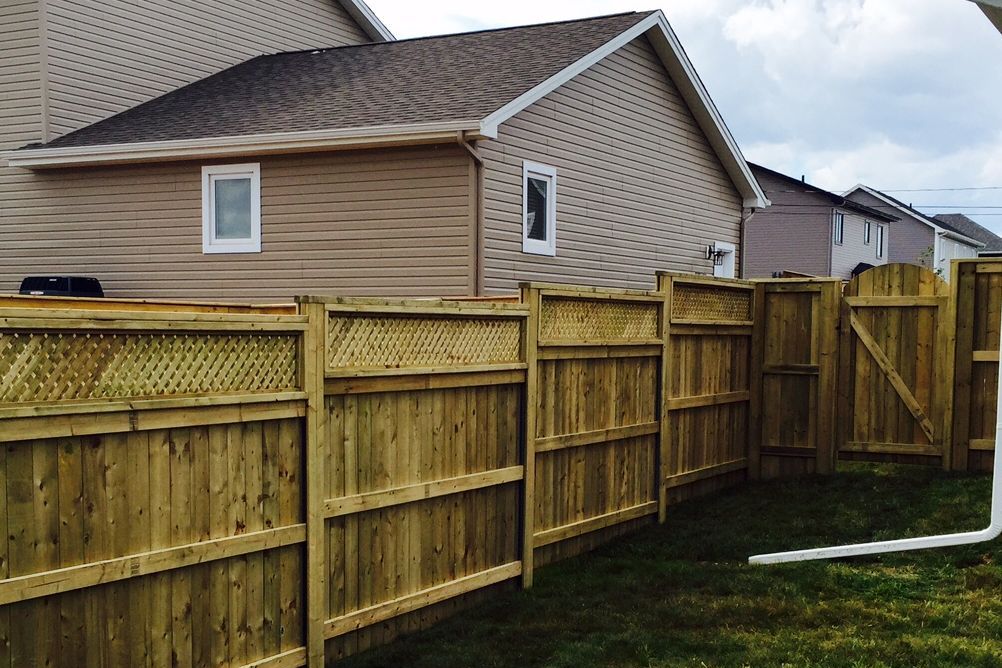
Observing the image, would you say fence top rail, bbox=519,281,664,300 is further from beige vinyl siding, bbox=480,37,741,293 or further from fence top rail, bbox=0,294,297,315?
beige vinyl siding, bbox=480,37,741,293

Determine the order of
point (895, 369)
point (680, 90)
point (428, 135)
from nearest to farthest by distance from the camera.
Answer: point (895, 369) → point (428, 135) → point (680, 90)

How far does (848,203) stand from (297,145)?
1225 inches

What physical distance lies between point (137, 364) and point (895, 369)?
27.3 ft

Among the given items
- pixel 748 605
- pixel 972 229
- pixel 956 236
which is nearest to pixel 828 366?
pixel 748 605

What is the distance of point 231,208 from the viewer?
14438 millimetres

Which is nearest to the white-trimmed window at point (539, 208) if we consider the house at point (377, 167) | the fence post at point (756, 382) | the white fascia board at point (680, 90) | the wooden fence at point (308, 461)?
the house at point (377, 167)

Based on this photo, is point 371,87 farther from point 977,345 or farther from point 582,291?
point 977,345

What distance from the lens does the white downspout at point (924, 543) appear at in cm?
706

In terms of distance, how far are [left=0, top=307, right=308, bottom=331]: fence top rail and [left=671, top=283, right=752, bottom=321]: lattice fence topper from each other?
4.94 m

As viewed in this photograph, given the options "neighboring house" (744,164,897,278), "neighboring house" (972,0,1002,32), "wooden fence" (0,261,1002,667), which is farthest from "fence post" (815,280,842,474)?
"neighboring house" (744,164,897,278)

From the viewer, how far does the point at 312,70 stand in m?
16.8

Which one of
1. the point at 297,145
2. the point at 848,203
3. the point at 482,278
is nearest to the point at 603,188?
the point at 482,278

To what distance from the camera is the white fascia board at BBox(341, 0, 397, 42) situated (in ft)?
69.6

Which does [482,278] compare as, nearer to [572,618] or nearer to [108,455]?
[572,618]
